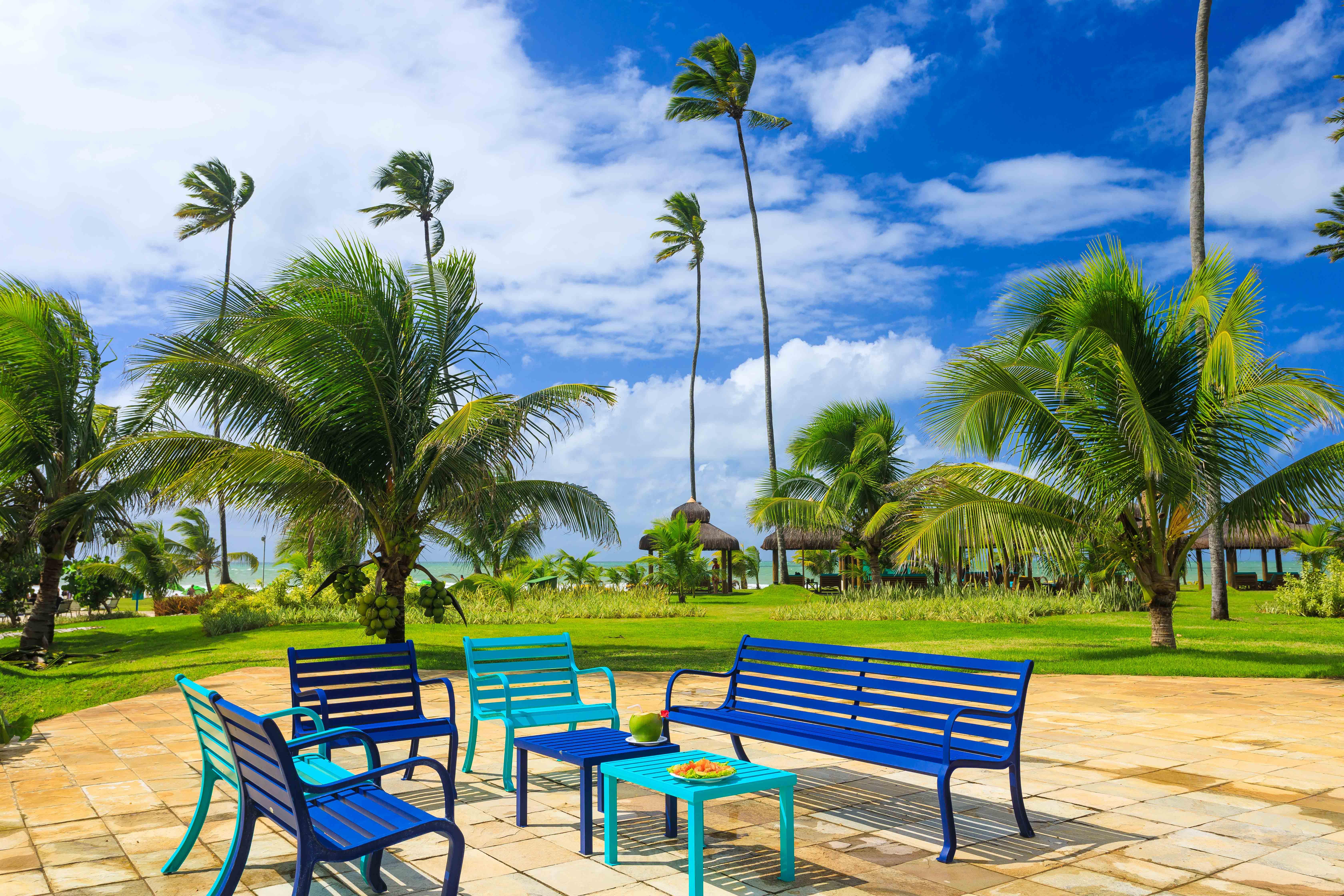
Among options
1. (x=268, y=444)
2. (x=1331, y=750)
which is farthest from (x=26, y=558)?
(x=1331, y=750)

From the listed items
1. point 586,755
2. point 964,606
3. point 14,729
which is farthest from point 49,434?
point 964,606

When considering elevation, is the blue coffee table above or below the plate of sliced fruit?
below

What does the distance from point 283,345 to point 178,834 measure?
733 centimetres

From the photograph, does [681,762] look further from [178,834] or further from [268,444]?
[268,444]

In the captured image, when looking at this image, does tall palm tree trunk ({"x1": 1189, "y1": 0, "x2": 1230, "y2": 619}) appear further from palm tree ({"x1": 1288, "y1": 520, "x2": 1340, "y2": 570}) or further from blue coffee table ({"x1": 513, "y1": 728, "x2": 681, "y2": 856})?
blue coffee table ({"x1": 513, "y1": 728, "x2": 681, "y2": 856})

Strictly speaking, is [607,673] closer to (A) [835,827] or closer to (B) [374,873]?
(A) [835,827]

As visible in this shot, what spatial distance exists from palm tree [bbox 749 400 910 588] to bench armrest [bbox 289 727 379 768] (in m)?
18.4

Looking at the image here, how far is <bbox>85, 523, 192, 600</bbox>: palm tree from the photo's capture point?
89.9 ft

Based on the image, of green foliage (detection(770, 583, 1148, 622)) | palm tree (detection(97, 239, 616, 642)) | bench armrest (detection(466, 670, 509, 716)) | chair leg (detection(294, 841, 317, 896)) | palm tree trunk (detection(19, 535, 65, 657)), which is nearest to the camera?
chair leg (detection(294, 841, 317, 896))

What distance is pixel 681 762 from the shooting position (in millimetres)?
4230

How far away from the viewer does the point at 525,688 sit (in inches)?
231

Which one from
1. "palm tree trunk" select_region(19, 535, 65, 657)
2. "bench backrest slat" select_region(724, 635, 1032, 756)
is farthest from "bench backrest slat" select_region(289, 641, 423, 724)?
"palm tree trunk" select_region(19, 535, 65, 657)

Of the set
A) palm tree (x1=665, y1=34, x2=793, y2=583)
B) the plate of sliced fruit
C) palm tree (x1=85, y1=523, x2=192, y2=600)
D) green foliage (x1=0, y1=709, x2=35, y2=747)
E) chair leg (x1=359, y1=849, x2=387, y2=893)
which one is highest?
palm tree (x1=665, y1=34, x2=793, y2=583)

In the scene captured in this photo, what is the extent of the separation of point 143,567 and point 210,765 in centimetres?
2920
